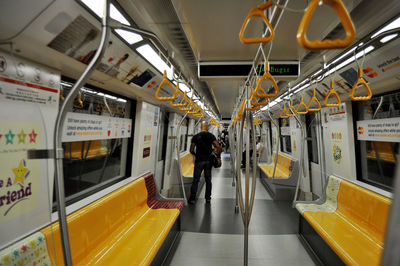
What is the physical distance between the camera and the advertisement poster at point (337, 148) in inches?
135

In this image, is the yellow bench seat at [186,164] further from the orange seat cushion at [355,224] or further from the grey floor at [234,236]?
the orange seat cushion at [355,224]

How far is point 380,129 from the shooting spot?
2545 millimetres

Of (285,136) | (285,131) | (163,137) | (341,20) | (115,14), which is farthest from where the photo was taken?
(285,136)

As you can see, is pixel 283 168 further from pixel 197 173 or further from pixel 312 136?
pixel 197 173

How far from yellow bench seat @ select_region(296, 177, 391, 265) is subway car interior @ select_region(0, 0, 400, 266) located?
0.7 inches

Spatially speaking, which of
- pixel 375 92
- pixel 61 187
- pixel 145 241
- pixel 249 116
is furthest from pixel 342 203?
pixel 61 187

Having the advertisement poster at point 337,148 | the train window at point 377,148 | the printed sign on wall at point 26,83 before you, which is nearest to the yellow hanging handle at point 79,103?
the printed sign on wall at point 26,83

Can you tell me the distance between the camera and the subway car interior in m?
1.14

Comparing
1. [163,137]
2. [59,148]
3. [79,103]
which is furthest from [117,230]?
[163,137]

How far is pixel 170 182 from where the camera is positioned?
5031 millimetres

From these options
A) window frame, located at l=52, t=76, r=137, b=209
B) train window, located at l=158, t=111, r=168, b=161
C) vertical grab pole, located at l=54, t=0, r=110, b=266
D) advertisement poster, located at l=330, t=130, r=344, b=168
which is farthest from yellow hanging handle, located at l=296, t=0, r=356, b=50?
train window, located at l=158, t=111, r=168, b=161

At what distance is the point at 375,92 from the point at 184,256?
12.3 ft

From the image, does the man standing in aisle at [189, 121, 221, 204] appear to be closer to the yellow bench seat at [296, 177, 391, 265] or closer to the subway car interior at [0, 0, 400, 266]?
the subway car interior at [0, 0, 400, 266]

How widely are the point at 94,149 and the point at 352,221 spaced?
3.98 meters
